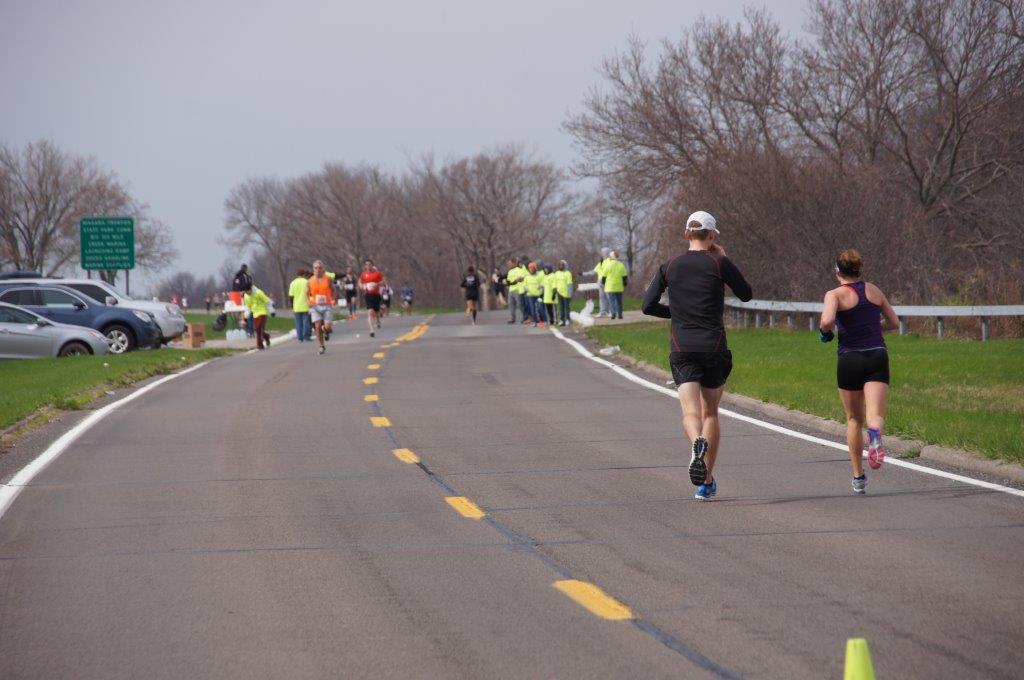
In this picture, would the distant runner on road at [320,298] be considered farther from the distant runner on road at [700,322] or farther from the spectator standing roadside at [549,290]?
the distant runner on road at [700,322]

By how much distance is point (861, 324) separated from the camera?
33.6ft

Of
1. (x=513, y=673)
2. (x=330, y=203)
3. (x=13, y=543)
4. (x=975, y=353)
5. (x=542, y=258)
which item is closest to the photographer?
(x=513, y=673)

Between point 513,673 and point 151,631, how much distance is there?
6.14 feet

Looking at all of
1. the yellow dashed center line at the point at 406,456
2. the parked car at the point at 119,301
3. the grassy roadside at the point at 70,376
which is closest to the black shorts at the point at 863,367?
the yellow dashed center line at the point at 406,456

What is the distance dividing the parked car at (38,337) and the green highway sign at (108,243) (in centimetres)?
946

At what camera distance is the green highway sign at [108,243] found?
128 ft

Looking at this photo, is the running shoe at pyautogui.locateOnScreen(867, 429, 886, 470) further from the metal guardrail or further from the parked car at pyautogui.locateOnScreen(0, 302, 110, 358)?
the parked car at pyautogui.locateOnScreen(0, 302, 110, 358)

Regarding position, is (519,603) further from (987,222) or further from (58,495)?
(987,222)

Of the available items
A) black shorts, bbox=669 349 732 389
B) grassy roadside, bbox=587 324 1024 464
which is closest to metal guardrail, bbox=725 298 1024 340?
grassy roadside, bbox=587 324 1024 464

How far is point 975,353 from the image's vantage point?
840 inches

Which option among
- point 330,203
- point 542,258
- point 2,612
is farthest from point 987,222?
point 330,203

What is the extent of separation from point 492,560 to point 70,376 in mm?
16126

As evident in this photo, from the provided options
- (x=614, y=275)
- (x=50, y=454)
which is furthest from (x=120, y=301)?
(x=50, y=454)

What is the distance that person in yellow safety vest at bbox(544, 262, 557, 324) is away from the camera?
123 ft
